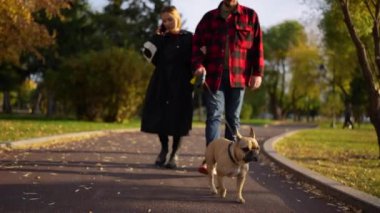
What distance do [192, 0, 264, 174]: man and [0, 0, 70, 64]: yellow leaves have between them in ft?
24.5

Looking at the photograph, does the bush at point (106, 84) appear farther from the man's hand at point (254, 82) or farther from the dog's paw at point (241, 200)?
the dog's paw at point (241, 200)

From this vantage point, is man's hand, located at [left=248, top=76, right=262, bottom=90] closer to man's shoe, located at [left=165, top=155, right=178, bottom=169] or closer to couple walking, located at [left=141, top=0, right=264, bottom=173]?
couple walking, located at [left=141, top=0, right=264, bottom=173]

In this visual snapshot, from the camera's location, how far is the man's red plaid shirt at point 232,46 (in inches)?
297

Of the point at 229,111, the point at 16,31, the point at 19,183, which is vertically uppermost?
the point at 16,31

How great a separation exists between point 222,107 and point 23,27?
13.9 meters

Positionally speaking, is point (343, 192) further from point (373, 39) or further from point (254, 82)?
point (373, 39)

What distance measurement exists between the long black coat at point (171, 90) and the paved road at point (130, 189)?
0.69 m

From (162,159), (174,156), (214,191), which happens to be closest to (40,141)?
(162,159)

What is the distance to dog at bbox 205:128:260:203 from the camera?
5629 millimetres

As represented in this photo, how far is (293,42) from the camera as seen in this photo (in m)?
77.4

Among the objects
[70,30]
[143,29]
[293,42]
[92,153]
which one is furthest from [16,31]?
[293,42]

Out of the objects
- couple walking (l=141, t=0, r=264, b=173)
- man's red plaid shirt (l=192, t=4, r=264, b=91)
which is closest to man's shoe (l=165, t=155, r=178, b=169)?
couple walking (l=141, t=0, r=264, b=173)

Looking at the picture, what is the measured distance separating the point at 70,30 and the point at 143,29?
723 centimetres

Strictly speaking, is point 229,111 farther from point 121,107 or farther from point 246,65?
point 121,107
